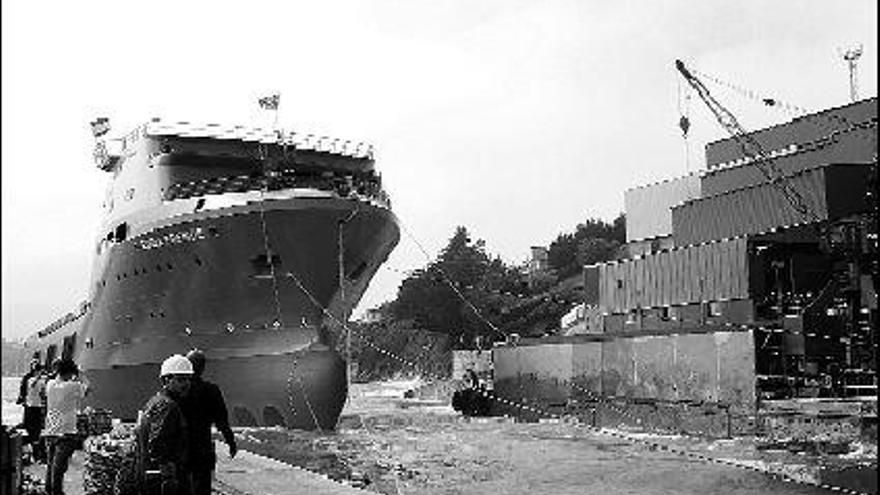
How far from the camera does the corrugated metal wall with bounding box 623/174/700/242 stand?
65.6m

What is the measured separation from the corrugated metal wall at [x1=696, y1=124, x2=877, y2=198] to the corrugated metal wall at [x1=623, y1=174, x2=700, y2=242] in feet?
9.06

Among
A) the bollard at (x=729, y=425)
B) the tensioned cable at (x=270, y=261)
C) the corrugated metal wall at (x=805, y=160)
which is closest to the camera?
the tensioned cable at (x=270, y=261)

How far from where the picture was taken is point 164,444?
20.5 ft

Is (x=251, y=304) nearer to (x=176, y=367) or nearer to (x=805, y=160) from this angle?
(x=176, y=367)

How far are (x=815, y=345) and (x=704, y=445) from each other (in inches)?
493

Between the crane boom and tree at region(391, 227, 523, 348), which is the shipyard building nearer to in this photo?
the crane boom

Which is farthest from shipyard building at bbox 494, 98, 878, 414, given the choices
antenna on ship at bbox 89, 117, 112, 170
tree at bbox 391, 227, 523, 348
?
tree at bbox 391, 227, 523, 348

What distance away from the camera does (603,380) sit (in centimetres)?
3753

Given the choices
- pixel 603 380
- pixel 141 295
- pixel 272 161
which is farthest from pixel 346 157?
pixel 603 380

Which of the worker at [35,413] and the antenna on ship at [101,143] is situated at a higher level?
the antenna on ship at [101,143]

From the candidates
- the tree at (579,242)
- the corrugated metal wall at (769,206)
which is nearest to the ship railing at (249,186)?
the corrugated metal wall at (769,206)

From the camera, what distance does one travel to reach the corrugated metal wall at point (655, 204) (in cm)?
6562

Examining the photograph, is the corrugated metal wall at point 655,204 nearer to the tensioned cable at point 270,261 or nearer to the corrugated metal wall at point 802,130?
the corrugated metal wall at point 802,130

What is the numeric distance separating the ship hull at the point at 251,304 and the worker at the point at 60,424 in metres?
16.1
